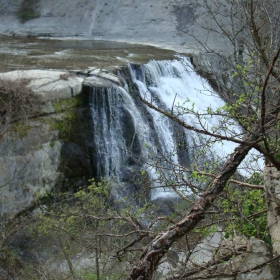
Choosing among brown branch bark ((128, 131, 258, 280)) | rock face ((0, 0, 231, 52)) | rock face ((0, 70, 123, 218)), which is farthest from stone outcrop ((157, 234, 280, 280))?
rock face ((0, 0, 231, 52))

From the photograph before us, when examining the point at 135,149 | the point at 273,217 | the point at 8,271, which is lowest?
the point at 8,271

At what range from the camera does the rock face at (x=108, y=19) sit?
22.1 metres

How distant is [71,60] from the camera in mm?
14148

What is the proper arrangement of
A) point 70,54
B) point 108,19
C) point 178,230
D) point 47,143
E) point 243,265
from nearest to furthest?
point 178,230, point 243,265, point 47,143, point 70,54, point 108,19

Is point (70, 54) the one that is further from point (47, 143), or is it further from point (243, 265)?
point (243, 265)

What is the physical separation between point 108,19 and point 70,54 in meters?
8.68

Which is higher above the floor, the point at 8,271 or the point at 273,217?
the point at 273,217

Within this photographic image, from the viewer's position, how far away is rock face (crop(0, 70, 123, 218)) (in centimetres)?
872

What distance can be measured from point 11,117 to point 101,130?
264 cm

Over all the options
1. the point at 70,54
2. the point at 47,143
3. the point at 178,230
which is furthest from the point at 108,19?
the point at 178,230

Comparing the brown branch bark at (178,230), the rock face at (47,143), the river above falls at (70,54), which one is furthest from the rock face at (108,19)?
the brown branch bark at (178,230)

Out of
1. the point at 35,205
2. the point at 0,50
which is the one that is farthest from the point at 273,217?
the point at 0,50

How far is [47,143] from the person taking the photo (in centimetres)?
953

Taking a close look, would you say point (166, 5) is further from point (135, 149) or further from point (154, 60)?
point (135, 149)
